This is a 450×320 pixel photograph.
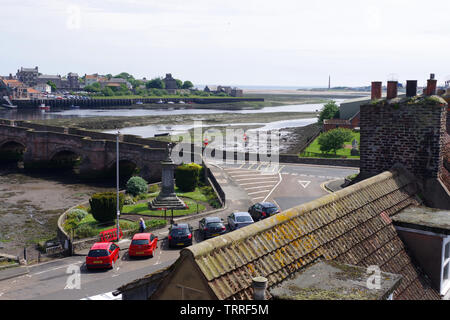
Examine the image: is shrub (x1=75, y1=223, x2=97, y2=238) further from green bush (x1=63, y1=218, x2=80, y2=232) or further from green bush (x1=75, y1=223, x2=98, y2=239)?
green bush (x1=63, y1=218, x2=80, y2=232)

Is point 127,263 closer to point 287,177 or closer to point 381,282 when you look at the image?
point 381,282

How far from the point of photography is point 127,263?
2536cm

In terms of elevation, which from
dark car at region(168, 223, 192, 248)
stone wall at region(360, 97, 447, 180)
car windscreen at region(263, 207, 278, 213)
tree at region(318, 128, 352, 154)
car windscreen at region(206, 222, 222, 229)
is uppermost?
stone wall at region(360, 97, 447, 180)

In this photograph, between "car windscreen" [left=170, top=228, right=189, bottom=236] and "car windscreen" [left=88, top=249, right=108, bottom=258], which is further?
"car windscreen" [left=170, top=228, right=189, bottom=236]

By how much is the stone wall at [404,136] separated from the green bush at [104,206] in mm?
24160

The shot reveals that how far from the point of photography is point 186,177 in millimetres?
44250

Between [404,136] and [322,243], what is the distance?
17.0 feet

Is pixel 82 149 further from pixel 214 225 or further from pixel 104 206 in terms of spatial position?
pixel 214 225

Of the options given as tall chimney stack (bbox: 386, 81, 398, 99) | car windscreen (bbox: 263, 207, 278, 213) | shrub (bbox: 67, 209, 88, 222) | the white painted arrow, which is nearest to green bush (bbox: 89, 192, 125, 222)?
shrub (bbox: 67, 209, 88, 222)

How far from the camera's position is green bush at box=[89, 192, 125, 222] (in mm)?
33469

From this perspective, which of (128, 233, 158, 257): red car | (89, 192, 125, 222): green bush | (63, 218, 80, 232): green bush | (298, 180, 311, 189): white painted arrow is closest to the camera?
(128, 233, 158, 257): red car

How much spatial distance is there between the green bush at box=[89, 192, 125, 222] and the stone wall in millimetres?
24160

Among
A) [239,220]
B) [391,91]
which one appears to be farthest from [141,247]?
[391,91]

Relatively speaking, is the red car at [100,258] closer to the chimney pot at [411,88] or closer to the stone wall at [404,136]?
the stone wall at [404,136]
